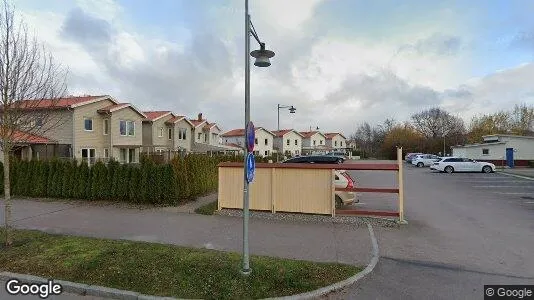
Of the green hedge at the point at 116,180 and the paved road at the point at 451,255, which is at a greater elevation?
the green hedge at the point at 116,180

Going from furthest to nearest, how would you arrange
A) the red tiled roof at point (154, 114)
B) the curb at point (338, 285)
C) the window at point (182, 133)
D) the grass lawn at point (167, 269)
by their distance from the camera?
the window at point (182, 133)
the red tiled roof at point (154, 114)
the grass lawn at point (167, 269)
the curb at point (338, 285)

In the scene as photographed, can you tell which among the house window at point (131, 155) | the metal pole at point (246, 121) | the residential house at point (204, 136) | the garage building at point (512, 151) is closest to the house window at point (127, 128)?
the house window at point (131, 155)

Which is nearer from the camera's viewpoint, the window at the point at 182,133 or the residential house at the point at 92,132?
the residential house at the point at 92,132

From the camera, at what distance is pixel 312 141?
85125 mm

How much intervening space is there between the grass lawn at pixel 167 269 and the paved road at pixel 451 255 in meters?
0.74

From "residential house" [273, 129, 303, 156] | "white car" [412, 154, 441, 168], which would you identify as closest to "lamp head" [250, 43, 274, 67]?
"white car" [412, 154, 441, 168]

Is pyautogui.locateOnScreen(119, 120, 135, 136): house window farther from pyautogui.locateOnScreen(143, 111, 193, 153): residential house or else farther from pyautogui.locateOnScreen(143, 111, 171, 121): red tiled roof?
pyautogui.locateOnScreen(143, 111, 171, 121): red tiled roof

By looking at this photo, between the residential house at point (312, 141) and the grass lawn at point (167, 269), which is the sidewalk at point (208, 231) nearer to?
the grass lawn at point (167, 269)

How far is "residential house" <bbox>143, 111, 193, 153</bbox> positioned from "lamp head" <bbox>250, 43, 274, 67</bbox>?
29.5 m

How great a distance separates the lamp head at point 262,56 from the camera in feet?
18.4

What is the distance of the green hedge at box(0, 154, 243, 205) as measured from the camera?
11.9 metres

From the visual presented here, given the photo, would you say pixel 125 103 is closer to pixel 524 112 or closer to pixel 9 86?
pixel 9 86

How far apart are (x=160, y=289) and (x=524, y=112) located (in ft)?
265

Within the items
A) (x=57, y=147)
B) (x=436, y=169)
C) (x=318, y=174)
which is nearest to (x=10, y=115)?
(x=318, y=174)
